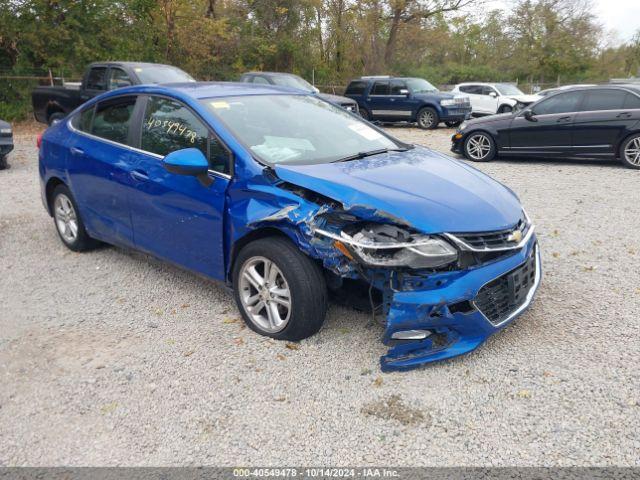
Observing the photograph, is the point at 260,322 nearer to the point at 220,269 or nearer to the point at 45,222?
the point at 220,269

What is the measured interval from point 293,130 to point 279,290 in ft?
4.29

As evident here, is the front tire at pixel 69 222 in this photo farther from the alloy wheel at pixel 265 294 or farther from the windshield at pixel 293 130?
the alloy wheel at pixel 265 294

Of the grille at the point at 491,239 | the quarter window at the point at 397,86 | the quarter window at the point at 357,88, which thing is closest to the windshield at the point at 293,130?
the grille at the point at 491,239

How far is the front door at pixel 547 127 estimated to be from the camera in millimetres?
10031

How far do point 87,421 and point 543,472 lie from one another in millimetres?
2305

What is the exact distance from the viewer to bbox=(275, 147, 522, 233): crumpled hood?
3.17 meters

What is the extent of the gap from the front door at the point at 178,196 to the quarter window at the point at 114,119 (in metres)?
0.27

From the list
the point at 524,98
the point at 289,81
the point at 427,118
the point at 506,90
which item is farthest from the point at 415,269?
the point at 506,90

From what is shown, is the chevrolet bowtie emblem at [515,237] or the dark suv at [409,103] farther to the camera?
the dark suv at [409,103]

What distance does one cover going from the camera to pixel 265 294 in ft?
11.8

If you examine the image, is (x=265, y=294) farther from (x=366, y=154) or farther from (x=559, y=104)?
(x=559, y=104)

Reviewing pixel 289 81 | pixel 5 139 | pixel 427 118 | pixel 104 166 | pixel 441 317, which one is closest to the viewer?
pixel 441 317

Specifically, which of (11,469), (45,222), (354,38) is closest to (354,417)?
(11,469)

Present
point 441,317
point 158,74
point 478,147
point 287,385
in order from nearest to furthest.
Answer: point 441,317 < point 287,385 < point 158,74 < point 478,147
